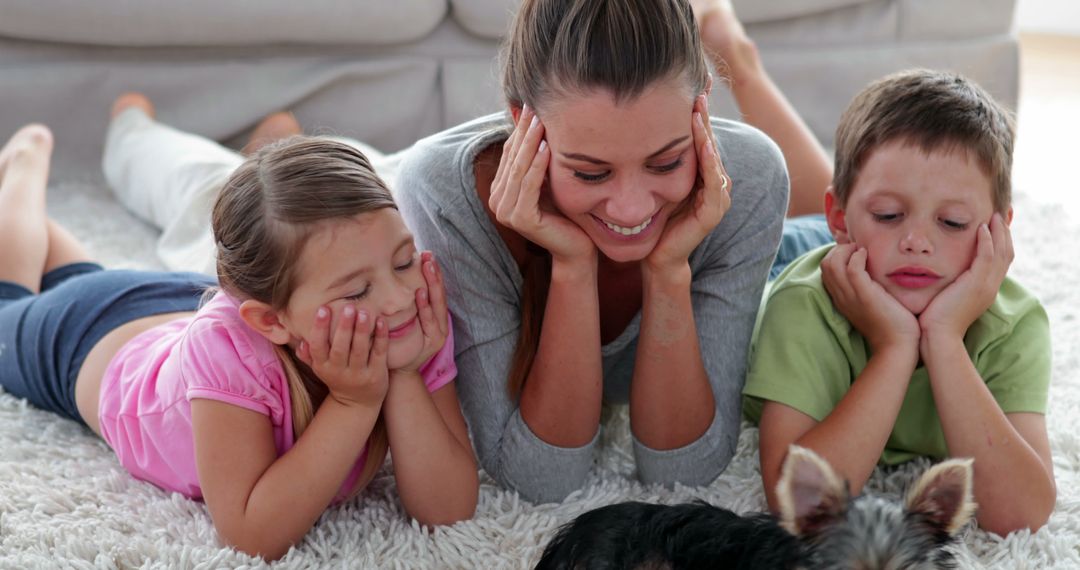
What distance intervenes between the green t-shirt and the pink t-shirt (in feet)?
1.61

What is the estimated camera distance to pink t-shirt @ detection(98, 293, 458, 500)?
1.55 metres

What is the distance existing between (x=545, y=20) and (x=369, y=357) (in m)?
0.50

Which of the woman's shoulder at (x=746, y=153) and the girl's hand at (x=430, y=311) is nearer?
the girl's hand at (x=430, y=311)

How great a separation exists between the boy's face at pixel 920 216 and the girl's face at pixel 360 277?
0.69 meters

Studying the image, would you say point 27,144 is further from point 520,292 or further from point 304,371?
point 520,292

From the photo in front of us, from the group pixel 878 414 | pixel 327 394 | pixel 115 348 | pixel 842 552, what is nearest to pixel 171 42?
pixel 115 348

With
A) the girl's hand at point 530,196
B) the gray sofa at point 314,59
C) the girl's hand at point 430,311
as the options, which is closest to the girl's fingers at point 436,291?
the girl's hand at point 430,311

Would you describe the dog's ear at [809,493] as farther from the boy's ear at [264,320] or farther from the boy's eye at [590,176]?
the boy's ear at [264,320]

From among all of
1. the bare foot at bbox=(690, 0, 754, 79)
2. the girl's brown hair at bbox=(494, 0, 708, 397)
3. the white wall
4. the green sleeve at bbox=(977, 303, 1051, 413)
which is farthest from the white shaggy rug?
the white wall

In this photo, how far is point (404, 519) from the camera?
165 centimetres

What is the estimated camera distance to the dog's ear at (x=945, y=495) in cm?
124

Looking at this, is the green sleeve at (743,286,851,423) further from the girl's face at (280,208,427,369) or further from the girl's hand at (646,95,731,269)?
the girl's face at (280,208,427,369)

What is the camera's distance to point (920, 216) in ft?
5.33

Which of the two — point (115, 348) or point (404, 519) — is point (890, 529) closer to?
point (404, 519)
